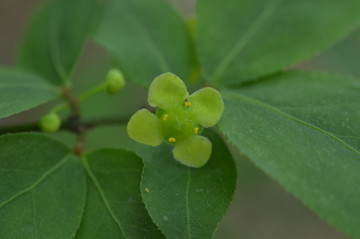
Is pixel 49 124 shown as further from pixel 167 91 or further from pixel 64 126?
pixel 167 91

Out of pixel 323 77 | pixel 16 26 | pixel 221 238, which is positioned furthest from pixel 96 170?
pixel 16 26

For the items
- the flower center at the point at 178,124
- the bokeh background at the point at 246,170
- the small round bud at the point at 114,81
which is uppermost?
the small round bud at the point at 114,81

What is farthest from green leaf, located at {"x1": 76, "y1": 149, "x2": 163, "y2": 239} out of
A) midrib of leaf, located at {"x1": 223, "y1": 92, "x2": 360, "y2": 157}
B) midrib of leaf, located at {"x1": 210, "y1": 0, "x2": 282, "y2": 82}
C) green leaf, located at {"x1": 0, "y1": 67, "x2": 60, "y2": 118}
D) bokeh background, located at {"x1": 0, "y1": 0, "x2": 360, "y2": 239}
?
bokeh background, located at {"x1": 0, "y1": 0, "x2": 360, "y2": 239}

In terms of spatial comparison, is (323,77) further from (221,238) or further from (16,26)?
(16,26)

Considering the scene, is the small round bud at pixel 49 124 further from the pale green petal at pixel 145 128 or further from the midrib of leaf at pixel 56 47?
the pale green petal at pixel 145 128

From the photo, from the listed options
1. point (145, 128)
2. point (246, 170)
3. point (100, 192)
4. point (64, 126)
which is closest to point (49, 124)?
point (64, 126)

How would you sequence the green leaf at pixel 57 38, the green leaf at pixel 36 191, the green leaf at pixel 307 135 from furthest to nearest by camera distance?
the green leaf at pixel 57 38, the green leaf at pixel 36 191, the green leaf at pixel 307 135

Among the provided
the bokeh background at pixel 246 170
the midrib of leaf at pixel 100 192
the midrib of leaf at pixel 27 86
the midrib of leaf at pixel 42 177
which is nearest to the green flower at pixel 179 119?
the midrib of leaf at pixel 100 192
